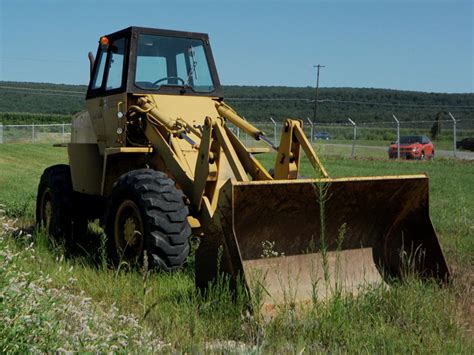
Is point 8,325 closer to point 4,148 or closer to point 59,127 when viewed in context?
point 4,148

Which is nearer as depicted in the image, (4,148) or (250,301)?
(250,301)

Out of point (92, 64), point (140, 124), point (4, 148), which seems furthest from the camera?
point (4, 148)

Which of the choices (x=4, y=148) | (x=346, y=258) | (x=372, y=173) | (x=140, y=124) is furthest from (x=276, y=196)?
(x=4, y=148)

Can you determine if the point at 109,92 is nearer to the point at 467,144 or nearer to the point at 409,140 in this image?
the point at 409,140

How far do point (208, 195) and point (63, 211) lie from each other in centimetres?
255

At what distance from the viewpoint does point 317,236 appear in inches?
241

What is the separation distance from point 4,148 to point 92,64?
24.7 metres

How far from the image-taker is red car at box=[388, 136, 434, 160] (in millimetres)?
33250

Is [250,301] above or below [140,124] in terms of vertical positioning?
below

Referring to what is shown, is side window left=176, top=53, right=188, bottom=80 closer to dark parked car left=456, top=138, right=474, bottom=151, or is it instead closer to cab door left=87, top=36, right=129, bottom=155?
cab door left=87, top=36, right=129, bottom=155

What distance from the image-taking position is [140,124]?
779cm

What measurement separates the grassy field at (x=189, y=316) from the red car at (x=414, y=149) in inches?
1041

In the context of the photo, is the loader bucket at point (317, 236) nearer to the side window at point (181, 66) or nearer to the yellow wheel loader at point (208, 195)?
the yellow wheel loader at point (208, 195)

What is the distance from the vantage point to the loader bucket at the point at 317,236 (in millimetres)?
5340
